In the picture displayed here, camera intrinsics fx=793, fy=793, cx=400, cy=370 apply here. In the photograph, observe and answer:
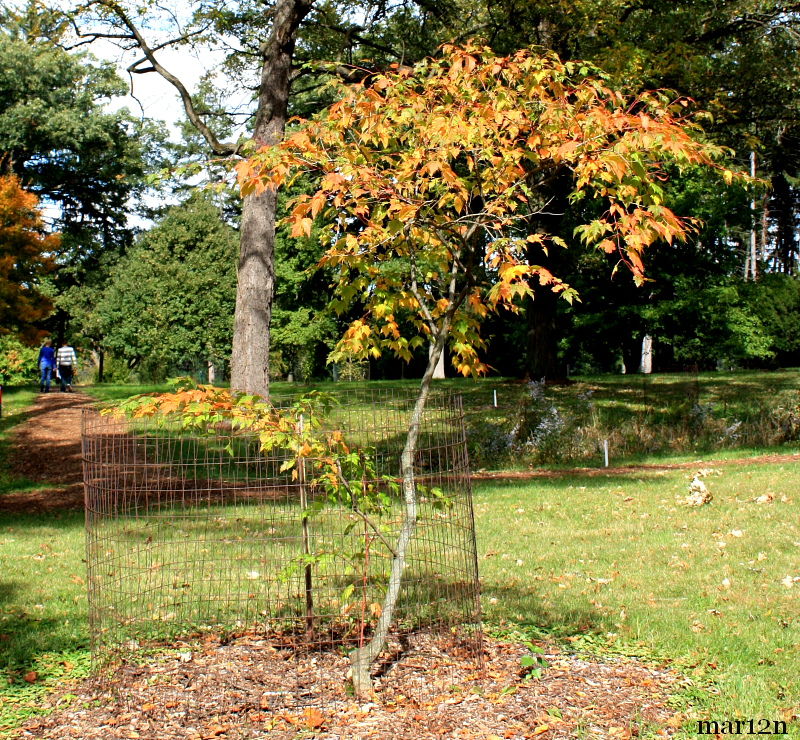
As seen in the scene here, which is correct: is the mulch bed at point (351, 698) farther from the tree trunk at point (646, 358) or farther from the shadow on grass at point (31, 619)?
the tree trunk at point (646, 358)

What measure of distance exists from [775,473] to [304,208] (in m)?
9.29

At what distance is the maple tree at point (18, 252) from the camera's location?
20188 mm

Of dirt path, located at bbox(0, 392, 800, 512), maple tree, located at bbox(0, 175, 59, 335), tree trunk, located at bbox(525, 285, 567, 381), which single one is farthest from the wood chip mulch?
maple tree, located at bbox(0, 175, 59, 335)

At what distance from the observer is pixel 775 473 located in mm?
11133

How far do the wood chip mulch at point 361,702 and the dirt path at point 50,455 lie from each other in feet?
16.6

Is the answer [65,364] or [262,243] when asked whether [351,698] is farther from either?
[65,364]

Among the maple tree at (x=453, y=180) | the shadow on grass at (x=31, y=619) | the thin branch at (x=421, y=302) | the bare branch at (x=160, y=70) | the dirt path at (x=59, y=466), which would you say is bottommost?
the shadow on grass at (x=31, y=619)

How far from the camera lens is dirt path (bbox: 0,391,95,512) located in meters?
11.6

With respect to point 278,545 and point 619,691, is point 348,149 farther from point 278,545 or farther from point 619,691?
point 278,545

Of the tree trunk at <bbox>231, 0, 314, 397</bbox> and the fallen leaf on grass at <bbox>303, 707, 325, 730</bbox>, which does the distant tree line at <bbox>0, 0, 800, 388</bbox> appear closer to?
the tree trunk at <bbox>231, 0, 314, 397</bbox>

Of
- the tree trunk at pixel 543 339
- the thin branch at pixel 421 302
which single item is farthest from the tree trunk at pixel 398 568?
the tree trunk at pixel 543 339

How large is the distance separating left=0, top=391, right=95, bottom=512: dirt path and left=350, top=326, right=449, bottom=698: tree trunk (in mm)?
5639

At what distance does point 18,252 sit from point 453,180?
1943cm

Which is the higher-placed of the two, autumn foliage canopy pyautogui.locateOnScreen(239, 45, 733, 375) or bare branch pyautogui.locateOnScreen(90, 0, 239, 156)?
bare branch pyautogui.locateOnScreen(90, 0, 239, 156)
